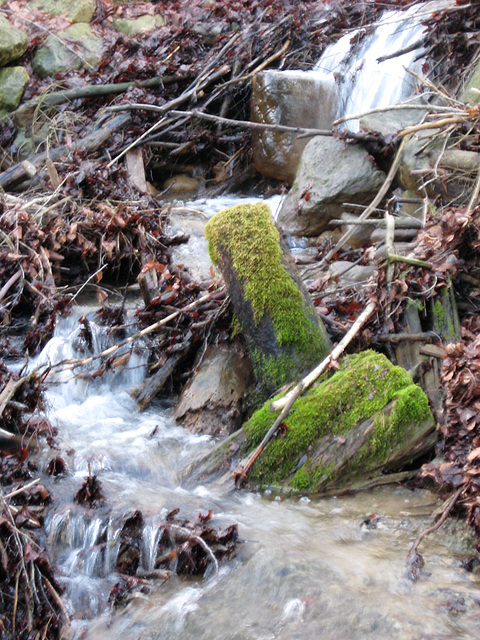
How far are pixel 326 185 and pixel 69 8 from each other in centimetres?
976

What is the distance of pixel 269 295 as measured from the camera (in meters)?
4.34

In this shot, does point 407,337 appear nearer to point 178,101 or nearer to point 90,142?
point 90,142

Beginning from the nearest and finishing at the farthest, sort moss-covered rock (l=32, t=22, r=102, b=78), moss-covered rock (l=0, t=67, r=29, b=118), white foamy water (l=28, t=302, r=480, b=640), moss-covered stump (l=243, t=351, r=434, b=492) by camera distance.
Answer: white foamy water (l=28, t=302, r=480, b=640) < moss-covered stump (l=243, t=351, r=434, b=492) < moss-covered rock (l=0, t=67, r=29, b=118) < moss-covered rock (l=32, t=22, r=102, b=78)

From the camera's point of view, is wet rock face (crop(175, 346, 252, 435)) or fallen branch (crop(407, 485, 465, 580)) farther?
wet rock face (crop(175, 346, 252, 435))

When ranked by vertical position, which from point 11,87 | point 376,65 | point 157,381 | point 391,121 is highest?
point 11,87

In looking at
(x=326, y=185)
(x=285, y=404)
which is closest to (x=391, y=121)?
(x=326, y=185)

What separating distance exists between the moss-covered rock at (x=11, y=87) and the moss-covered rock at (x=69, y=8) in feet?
9.64

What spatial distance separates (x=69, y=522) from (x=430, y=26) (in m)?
7.83

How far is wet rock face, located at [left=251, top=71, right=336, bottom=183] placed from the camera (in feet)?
31.7

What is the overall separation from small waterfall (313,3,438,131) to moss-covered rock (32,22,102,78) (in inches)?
206

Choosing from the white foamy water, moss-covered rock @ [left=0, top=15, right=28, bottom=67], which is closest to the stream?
the white foamy water

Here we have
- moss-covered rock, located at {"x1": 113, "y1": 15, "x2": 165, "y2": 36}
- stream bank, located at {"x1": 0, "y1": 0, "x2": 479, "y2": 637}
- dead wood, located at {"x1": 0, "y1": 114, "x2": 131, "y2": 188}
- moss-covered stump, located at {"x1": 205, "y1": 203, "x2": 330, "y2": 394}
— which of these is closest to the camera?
stream bank, located at {"x1": 0, "y1": 0, "x2": 479, "y2": 637}

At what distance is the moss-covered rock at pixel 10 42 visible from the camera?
38.3 ft

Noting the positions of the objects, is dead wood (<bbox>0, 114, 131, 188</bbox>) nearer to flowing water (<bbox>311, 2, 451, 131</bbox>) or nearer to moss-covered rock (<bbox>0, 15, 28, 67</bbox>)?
moss-covered rock (<bbox>0, 15, 28, 67</bbox>)
